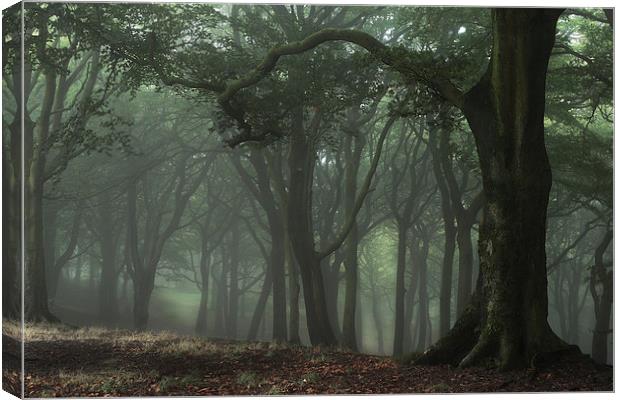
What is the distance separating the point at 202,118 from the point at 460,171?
3.74m

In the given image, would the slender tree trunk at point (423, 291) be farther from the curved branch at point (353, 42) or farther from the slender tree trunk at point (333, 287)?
the curved branch at point (353, 42)

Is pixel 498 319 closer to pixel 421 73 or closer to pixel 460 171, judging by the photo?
pixel 460 171

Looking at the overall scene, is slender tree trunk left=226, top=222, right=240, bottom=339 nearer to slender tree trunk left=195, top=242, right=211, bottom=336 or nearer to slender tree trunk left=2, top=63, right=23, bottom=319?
slender tree trunk left=195, top=242, right=211, bottom=336

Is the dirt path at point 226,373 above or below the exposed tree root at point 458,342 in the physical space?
→ below

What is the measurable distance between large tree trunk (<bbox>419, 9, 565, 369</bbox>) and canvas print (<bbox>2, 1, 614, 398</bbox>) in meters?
0.03

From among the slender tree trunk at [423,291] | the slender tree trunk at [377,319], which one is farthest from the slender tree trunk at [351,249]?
the slender tree trunk at [423,291]

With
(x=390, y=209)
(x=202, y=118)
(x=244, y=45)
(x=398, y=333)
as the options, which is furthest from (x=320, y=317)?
(x=244, y=45)

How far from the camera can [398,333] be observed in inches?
440

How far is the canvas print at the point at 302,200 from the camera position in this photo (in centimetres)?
1002

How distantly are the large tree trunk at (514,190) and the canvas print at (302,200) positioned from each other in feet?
0.10

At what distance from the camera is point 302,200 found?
11.2 m

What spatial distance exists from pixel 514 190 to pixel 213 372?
15.1ft

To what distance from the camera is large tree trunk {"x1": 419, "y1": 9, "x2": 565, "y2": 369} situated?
9969mm

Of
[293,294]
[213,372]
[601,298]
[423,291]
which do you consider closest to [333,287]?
[293,294]
